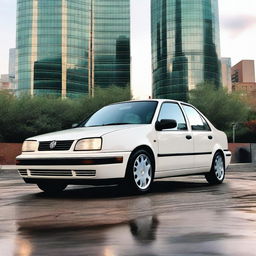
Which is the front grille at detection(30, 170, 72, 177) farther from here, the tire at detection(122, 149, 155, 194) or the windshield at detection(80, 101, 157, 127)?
the windshield at detection(80, 101, 157, 127)

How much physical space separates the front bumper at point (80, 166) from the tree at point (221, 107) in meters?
41.6

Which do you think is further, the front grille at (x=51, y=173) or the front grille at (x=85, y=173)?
the front grille at (x=51, y=173)

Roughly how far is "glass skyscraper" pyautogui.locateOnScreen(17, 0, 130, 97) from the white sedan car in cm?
11652

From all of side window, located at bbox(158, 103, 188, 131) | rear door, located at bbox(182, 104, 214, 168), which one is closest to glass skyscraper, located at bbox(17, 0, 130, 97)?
rear door, located at bbox(182, 104, 214, 168)

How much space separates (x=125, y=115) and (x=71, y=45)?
129711 mm

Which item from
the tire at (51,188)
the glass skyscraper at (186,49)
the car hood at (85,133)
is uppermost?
the glass skyscraper at (186,49)

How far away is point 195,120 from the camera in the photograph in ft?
29.1

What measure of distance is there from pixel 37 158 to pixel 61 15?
442 ft

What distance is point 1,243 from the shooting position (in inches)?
135

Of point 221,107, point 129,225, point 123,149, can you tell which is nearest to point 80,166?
point 123,149

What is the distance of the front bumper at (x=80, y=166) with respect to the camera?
662 centimetres

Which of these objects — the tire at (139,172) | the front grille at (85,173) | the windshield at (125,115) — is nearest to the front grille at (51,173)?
the front grille at (85,173)

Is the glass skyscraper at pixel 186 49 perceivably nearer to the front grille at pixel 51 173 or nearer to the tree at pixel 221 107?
the tree at pixel 221 107

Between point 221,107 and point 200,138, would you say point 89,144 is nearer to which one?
point 200,138
